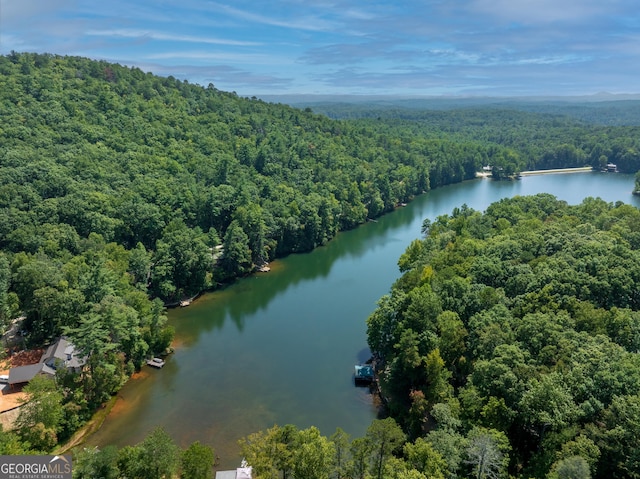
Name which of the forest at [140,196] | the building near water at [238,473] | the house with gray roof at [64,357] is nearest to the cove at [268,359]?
the building near water at [238,473]

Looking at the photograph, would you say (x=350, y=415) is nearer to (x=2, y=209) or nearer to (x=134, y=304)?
(x=134, y=304)

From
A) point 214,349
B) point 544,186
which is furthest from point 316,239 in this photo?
point 544,186

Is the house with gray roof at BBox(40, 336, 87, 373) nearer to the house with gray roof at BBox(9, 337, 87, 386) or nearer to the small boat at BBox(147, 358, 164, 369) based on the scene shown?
the house with gray roof at BBox(9, 337, 87, 386)

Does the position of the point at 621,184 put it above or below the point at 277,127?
below

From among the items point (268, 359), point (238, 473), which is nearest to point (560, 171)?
point (268, 359)

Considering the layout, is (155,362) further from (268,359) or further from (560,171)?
(560,171)

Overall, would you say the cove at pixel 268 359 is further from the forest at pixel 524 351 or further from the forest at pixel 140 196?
the forest at pixel 524 351

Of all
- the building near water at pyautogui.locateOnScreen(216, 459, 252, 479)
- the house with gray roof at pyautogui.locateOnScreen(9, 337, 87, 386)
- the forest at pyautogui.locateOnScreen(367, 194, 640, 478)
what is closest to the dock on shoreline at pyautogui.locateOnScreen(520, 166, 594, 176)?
the forest at pyautogui.locateOnScreen(367, 194, 640, 478)
